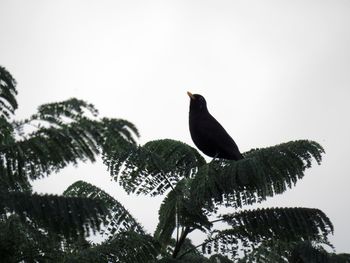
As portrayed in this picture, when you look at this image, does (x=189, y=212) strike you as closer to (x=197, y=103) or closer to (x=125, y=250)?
(x=125, y=250)

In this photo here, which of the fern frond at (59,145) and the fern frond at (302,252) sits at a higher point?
the fern frond at (59,145)

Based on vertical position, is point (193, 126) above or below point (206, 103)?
below

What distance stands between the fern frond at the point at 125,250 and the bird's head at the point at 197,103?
275 cm

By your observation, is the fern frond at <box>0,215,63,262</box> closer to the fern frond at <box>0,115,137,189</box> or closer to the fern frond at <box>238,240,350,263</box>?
the fern frond at <box>0,115,137,189</box>

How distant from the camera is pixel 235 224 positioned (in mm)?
5527

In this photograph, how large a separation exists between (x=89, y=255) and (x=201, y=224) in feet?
3.92

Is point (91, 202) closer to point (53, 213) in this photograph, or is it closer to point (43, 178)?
point (53, 213)

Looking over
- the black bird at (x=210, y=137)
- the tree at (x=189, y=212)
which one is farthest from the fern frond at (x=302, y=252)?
the black bird at (x=210, y=137)

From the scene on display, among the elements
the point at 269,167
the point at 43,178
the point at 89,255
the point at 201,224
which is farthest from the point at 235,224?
the point at 43,178

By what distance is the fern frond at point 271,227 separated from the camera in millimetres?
5258

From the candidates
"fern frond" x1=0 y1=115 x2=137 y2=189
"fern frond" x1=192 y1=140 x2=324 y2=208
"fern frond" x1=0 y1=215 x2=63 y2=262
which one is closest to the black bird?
"fern frond" x1=192 y1=140 x2=324 y2=208

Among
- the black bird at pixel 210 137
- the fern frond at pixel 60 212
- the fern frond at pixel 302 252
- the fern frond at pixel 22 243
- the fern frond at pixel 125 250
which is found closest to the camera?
the fern frond at pixel 60 212

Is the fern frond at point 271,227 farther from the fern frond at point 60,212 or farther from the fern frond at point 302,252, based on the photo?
the fern frond at point 60,212

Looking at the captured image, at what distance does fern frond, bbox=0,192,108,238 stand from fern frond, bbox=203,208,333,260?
96.3 inches
